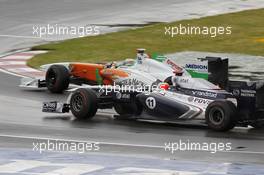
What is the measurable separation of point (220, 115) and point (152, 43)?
1172 centimetres

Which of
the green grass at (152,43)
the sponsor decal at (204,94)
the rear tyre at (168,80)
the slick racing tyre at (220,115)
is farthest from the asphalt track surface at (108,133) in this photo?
the green grass at (152,43)

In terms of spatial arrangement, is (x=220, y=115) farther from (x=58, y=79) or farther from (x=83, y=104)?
(x=58, y=79)

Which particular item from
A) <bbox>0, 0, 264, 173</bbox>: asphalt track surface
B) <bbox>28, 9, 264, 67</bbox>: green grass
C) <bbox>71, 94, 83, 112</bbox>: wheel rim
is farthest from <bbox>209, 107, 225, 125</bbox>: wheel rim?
<bbox>28, 9, 264, 67</bbox>: green grass

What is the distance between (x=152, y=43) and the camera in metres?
25.9

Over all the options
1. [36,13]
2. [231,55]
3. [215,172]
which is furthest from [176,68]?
[36,13]

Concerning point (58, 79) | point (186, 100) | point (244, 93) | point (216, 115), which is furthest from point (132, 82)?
point (58, 79)

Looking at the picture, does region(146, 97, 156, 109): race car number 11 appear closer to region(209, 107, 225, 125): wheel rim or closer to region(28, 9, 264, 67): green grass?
region(209, 107, 225, 125): wheel rim

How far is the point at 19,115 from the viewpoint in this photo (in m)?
16.1

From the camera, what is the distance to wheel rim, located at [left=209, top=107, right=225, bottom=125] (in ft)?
46.9

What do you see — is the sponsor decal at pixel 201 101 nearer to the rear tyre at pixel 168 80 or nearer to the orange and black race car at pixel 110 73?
the rear tyre at pixel 168 80

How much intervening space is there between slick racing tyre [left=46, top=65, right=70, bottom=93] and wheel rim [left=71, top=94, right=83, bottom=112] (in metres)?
3.00

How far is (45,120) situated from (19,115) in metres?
0.64

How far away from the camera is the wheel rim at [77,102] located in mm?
15641

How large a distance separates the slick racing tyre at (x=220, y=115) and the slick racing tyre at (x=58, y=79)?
5.07 metres
